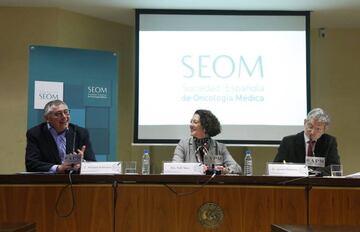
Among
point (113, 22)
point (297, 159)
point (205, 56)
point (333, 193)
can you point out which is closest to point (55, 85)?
point (113, 22)

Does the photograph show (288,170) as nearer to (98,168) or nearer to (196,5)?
(98,168)

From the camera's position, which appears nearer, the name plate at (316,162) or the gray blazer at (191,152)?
the name plate at (316,162)

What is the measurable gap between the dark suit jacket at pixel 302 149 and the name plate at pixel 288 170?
892 millimetres

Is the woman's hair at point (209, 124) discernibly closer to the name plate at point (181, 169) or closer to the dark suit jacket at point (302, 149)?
the dark suit jacket at point (302, 149)

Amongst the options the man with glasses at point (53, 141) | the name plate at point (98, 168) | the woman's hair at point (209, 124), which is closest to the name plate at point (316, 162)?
the woman's hair at point (209, 124)

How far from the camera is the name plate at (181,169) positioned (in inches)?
116

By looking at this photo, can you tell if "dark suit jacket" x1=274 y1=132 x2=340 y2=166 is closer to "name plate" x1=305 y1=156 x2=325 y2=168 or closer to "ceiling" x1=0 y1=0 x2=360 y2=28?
"name plate" x1=305 y1=156 x2=325 y2=168

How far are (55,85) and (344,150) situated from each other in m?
3.17

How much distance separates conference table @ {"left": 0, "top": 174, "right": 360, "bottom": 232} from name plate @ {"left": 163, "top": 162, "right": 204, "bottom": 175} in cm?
10

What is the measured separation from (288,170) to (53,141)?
1.66 m

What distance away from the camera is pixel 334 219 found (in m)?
2.81

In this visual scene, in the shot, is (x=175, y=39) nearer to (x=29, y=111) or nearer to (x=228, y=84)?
(x=228, y=84)

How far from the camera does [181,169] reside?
295 centimetres

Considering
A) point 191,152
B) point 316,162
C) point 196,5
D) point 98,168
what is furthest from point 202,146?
point 196,5
